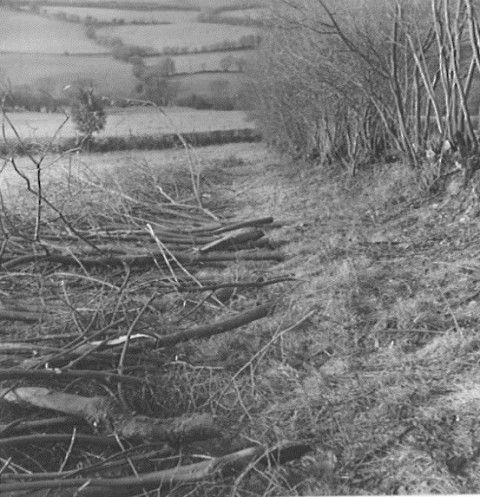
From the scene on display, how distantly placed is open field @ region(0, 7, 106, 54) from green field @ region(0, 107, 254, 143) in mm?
148

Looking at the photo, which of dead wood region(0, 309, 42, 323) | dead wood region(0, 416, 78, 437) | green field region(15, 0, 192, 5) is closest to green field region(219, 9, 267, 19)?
green field region(15, 0, 192, 5)

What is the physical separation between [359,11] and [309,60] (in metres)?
0.29

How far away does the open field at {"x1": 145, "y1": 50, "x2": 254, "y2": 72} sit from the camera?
1477 mm

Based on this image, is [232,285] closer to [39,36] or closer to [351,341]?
[351,341]

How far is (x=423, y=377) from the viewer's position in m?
1.15

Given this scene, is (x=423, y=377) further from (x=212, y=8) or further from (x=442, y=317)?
(x=212, y=8)

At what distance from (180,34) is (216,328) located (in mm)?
687

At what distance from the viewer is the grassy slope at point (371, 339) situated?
100 cm

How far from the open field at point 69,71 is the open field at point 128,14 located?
0.10 metres

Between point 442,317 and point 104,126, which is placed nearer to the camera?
point 442,317

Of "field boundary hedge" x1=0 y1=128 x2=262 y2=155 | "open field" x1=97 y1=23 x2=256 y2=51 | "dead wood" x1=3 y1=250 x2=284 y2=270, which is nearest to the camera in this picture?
"open field" x1=97 y1=23 x2=256 y2=51

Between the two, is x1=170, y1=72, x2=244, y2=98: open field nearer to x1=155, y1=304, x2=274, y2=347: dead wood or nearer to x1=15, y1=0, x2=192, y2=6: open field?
x1=15, y1=0, x2=192, y2=6: open field

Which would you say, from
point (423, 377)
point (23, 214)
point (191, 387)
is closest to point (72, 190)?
point (23, 214)

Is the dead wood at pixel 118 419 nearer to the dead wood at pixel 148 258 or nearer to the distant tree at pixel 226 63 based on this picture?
the dead wood at pixel 148 258
